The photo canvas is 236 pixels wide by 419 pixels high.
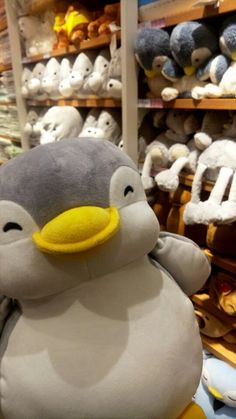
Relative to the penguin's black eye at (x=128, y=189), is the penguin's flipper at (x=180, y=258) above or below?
below

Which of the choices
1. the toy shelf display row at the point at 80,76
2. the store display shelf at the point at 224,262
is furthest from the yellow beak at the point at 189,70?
the store display shelf at the point at 224,262

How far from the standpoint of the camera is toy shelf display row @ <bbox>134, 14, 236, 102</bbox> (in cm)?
97

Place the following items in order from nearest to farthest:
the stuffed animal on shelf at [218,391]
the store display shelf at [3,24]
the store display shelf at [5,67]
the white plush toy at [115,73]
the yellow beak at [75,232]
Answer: the yellow beak at [75,232] → the stuffed animal on shelf at [218,391] → the white plush toy at [115,73] → the store display shelf at [3,24] → the store display shelf at [5,67]

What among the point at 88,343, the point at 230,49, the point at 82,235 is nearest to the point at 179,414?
the point at 88,343

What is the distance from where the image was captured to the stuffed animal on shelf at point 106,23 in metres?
1.32

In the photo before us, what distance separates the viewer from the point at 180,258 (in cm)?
70

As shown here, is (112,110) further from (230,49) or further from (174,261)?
(174,261)

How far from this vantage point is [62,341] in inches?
21.6

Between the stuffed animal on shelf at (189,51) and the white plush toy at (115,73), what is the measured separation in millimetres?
221

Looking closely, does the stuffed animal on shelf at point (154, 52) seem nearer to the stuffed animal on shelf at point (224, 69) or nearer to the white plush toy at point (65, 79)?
the stuffed animal on shelf at point (224, 69)

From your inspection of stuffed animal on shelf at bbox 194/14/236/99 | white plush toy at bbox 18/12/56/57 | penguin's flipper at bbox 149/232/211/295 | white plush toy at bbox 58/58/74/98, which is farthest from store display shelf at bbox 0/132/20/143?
penguin's flipper at bbox 149/232/211/295

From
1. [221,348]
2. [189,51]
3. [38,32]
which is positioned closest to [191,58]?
[189,51]

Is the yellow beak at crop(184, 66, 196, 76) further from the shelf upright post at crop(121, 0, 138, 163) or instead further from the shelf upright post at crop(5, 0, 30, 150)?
the shelf upright post at crop(5, 0, 30, 150)

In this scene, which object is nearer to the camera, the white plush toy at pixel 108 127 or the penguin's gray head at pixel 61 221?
the penguin's gray head at pixel 61 221
